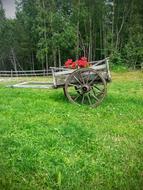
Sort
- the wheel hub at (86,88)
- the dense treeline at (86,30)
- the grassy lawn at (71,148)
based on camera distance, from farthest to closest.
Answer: the dense treeline at (86,30) → the wheel hub at (86,88) → the grassy lawn at (71,148)

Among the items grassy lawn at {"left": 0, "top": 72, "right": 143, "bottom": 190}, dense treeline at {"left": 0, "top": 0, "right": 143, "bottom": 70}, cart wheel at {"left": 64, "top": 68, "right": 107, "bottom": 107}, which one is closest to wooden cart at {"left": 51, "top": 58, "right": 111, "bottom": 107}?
cart wheel at {"left": 64, "top": 68, "right": 107, "bottom": 107}

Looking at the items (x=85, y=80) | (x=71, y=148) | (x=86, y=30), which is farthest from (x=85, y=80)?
(x=86, y=30)

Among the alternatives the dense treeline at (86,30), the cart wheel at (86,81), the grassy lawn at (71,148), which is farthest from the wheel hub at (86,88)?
the dense treeline at (86,30)

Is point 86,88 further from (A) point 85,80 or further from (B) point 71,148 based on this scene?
(B) point 71,148

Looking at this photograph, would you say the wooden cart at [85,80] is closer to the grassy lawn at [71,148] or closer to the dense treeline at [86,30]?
the grassy lawn at [71,148]

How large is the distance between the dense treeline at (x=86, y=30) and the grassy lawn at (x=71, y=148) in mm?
20629

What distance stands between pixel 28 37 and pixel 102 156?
123 ft

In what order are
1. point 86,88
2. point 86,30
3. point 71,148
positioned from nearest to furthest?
1. point 71,148
2. point 86,88
3. point 86,30

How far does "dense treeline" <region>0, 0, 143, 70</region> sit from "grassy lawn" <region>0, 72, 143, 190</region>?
2063 cm

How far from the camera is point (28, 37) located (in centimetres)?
4188

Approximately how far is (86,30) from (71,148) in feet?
95.2

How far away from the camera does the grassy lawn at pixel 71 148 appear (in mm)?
5117

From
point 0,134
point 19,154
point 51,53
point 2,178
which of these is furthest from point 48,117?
point 51,53

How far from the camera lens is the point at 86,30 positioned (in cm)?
3409
